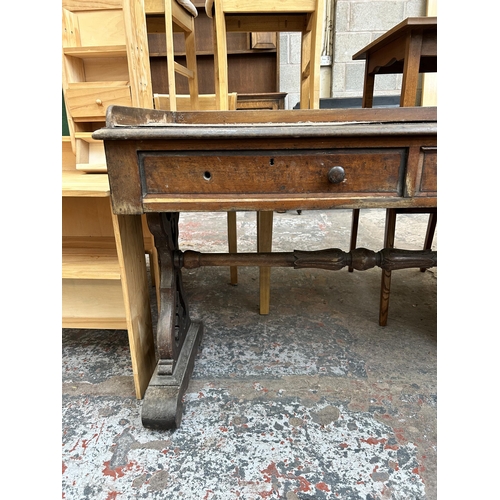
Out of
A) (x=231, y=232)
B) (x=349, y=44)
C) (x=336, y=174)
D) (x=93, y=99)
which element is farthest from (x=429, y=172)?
(x=349, y=44)

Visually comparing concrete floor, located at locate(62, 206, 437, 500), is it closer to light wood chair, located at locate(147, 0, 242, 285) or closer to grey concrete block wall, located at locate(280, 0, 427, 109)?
light wood chair, located at locate(147, 0, 242, 285)

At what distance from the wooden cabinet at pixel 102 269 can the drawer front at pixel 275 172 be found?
224mm

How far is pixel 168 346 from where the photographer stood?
114 centimetres

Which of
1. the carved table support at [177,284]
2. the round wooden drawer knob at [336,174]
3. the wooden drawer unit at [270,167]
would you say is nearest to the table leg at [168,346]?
the carved table support at [177,284]

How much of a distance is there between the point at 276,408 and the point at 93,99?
131 centimetres

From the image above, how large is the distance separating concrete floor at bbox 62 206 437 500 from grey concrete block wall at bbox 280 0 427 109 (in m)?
3.00

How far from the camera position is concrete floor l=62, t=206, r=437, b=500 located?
89 centimetres

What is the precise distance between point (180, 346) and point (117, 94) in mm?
986

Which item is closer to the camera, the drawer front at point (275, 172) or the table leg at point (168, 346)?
the drawer front at point (275, 172)

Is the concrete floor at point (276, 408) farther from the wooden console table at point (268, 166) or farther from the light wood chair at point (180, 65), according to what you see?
the wooden console table at point (268, 166)

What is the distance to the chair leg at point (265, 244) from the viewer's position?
5.21ft

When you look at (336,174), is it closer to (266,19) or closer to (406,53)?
(406,53)

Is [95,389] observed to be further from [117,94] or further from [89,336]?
[117,94]

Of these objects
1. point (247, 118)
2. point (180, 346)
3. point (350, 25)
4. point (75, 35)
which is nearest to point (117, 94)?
point (75, 35)
